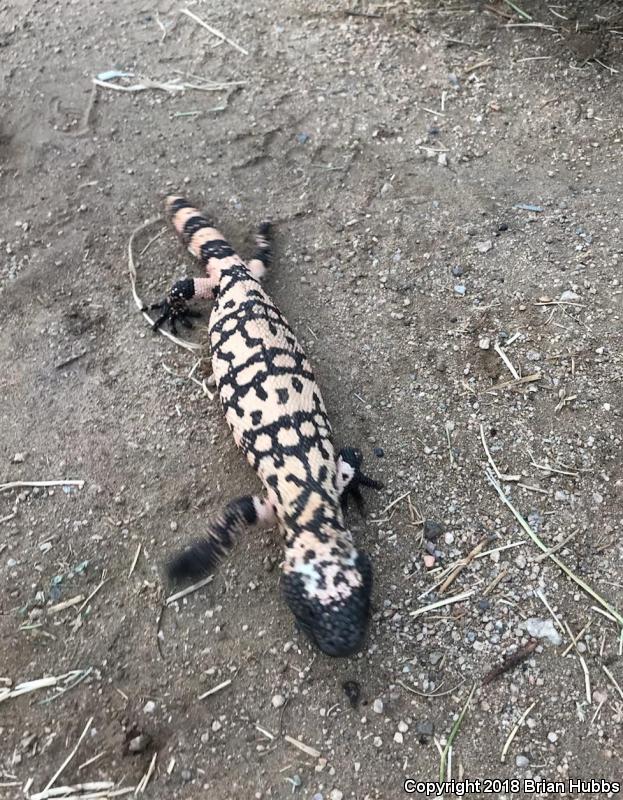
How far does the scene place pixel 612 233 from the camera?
3916 mm

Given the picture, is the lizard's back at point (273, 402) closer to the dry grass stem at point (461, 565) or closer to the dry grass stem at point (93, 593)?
the dry grass stem at point (461, 565)

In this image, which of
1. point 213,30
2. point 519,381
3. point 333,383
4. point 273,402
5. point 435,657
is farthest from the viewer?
point 213,30

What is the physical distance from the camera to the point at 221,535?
3.02m

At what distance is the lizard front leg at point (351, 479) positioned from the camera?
124 inches

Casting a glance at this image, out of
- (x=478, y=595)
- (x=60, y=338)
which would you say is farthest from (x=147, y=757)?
(x=60, y=338)

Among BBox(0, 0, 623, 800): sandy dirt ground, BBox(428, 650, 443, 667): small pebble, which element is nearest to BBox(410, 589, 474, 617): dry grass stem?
BBox(0, 0, 623, 800): sandy dirt ground

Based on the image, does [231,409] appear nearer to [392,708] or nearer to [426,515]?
[426,515]

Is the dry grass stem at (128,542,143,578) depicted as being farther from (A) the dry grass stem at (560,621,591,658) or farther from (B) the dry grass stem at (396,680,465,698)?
(A) the dry grass stem at (560,621,591,658)

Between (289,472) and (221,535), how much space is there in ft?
1.41

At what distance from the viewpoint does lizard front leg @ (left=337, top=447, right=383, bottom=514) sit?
3156 mm

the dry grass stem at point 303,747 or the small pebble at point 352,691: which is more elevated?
the small pebble at point 352,691

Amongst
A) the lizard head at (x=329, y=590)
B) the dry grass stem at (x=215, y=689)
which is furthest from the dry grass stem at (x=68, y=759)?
the lizard head at (x=329, y=590)

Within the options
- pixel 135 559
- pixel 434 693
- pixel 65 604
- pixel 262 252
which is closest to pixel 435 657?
pixel 434 693

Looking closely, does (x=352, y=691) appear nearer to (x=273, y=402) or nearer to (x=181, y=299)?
(x=273, y=402)
